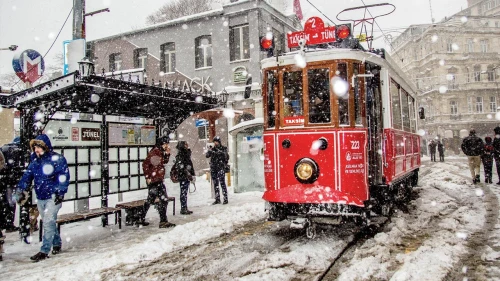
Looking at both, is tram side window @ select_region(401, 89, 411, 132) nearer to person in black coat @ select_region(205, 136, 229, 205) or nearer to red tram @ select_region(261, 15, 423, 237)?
red tram @ select_region(261, 15, 423, 237)

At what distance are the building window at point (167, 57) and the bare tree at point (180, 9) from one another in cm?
1503

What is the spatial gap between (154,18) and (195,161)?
2580cm

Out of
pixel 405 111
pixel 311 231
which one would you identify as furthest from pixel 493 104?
pixel 311 231

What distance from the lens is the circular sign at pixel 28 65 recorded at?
909 cm

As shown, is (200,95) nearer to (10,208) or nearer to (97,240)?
(97,240)

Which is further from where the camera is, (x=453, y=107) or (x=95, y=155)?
(x=453, y=107)

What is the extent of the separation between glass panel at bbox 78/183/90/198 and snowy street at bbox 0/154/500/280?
731 mm

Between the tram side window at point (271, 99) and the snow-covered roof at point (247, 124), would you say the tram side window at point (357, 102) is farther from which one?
the snow-covered roof at point (247, 124)

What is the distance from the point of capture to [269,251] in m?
5.86

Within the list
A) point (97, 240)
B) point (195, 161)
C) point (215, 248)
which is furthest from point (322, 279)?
point (195, 161)

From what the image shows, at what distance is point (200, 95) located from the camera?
9.43 metres

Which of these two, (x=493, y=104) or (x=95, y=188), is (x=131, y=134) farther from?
(x=493, y=104)

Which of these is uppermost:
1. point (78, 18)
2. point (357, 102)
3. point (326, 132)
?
point (78, 18)

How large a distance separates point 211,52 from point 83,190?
1583cm
